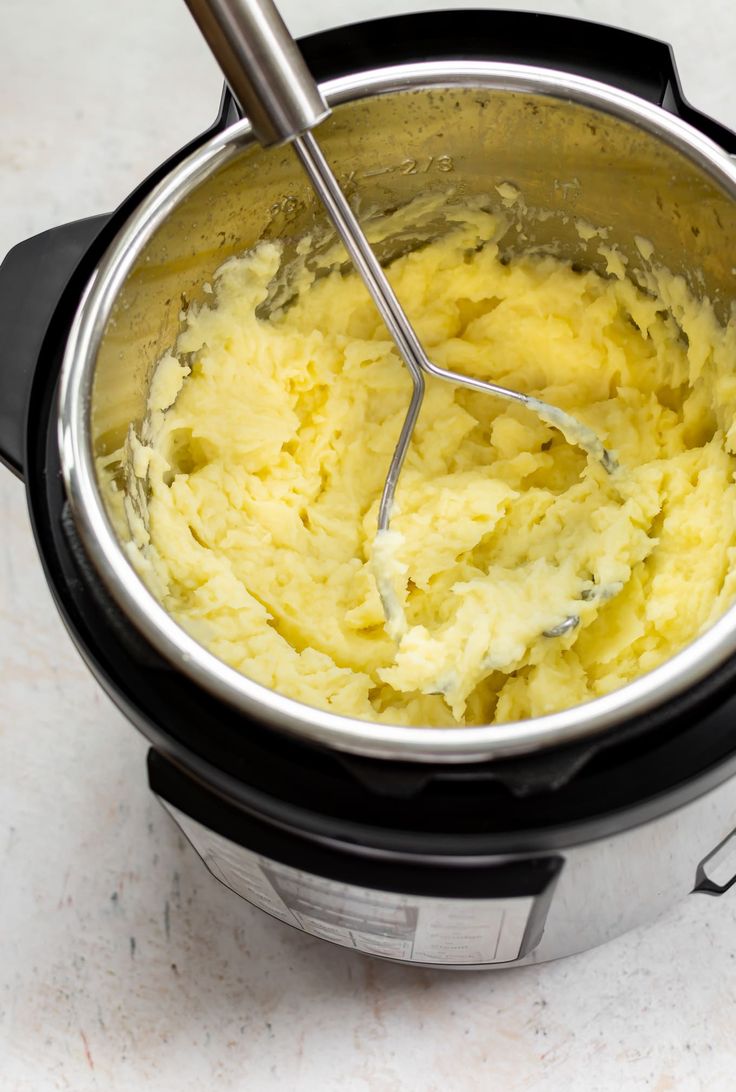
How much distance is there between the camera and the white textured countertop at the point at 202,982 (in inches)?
47.8

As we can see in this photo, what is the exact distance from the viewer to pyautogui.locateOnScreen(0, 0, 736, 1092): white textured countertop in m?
1.21

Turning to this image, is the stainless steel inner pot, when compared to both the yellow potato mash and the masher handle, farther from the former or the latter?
the masher handle

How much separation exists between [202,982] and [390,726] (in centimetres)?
66

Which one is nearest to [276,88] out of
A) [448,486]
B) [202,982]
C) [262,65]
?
[262,65]

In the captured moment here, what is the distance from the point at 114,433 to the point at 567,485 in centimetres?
49

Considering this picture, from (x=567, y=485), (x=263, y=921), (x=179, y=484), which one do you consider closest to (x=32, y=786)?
(x=263, y=921)

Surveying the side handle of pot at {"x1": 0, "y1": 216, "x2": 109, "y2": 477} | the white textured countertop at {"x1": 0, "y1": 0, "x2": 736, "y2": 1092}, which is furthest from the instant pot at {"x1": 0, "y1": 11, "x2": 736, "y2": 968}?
the white textured countertop at {"x1": 0, "y1": 0, "x2": 736, "y2": 1092}

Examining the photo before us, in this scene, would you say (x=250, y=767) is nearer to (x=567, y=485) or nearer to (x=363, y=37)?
(x=567, y=485)

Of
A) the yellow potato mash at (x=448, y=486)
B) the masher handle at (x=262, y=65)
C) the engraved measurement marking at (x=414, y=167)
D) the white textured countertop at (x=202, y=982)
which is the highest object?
the masher handle at (x=262, y=65)

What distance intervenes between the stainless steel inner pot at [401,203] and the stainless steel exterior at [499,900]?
0.12 m

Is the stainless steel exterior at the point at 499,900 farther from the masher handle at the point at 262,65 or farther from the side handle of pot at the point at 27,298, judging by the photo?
the masher handle at the point at 262,65

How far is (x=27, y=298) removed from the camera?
1.02 meters

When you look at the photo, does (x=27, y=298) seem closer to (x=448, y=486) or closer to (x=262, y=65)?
(x=262, y=65)

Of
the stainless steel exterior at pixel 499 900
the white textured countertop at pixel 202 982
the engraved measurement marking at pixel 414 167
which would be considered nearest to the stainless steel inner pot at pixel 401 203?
the engraved measurement marking at pixel 414 167
